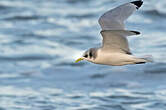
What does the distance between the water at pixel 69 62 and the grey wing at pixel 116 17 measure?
4.47 metres

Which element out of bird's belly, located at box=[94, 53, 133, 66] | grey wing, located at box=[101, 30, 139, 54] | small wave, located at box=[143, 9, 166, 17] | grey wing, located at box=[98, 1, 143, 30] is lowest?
bird's belly, located at box=[94, 53, 133, 66]

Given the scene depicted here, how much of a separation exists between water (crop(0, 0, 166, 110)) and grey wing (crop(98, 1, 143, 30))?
14.7 feet

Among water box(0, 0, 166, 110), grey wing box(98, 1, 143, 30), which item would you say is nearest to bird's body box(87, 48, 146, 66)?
grey wing box(98, 1, 143, 30)

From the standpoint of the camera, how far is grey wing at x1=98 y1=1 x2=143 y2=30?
337 inches

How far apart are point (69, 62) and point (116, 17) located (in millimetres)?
7294

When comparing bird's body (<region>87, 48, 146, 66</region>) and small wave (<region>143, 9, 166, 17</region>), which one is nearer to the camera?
bird's body (<region>87, 48, 146, 66</region>)

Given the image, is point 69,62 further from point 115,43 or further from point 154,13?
point 115,43

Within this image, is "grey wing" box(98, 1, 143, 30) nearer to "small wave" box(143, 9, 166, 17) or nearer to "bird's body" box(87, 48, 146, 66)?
"bird's body" box(87, 48, 146, 66)

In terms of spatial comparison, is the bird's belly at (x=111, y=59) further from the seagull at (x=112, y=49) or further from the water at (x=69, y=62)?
the water at (x=69, y=62)

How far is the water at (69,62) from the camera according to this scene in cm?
1390

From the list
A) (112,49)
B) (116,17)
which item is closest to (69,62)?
(116,17)

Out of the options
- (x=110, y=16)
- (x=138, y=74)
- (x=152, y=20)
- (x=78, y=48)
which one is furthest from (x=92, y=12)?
(x=110, y=16)

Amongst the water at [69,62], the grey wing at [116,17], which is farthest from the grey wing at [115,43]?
the water at [69,62]

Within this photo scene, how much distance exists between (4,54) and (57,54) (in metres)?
1.39
